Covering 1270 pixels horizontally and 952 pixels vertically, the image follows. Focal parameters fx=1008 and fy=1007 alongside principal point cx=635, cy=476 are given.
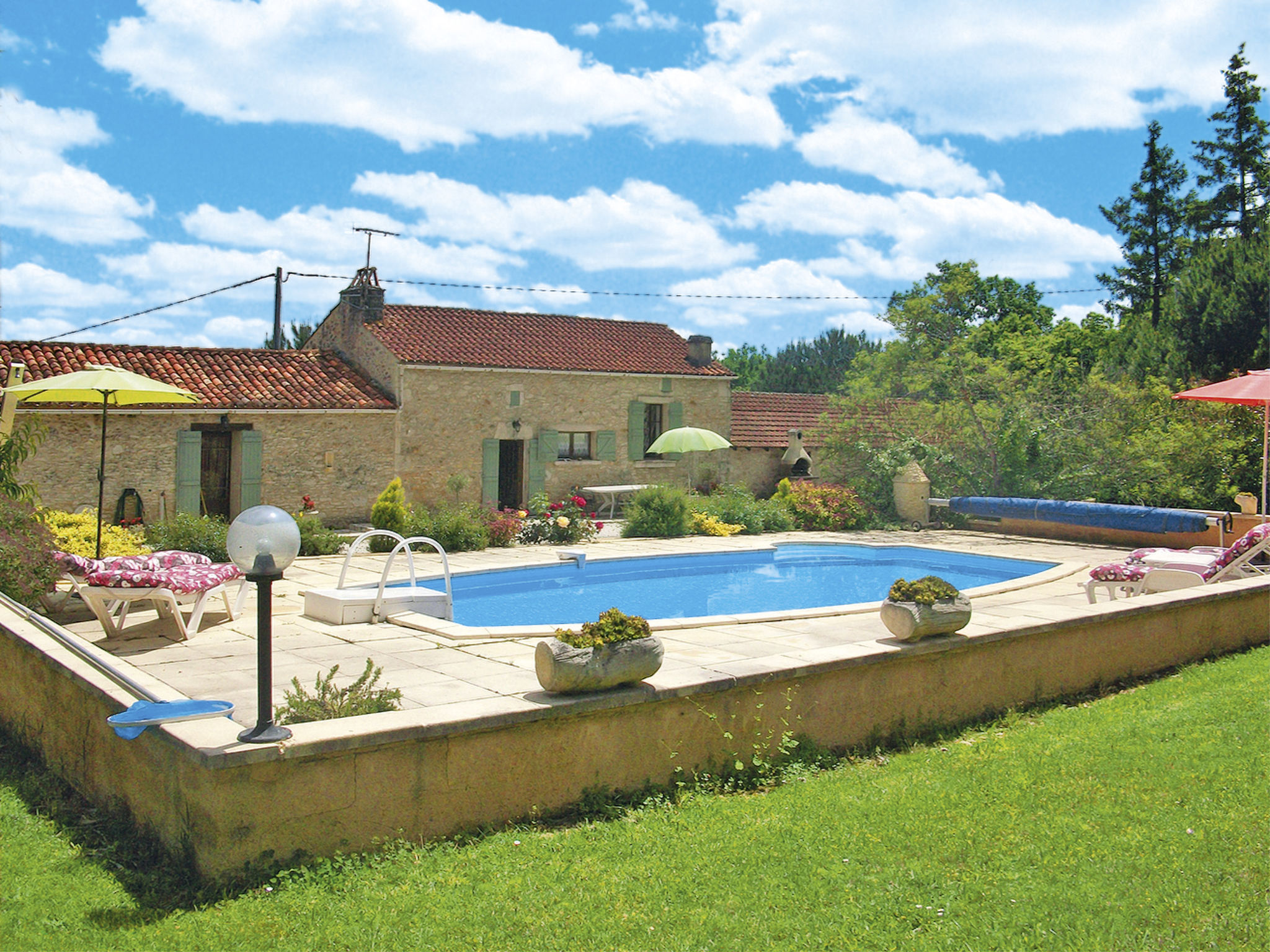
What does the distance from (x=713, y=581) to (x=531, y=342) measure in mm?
9798

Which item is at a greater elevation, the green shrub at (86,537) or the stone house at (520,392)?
the stone house at (520,392)

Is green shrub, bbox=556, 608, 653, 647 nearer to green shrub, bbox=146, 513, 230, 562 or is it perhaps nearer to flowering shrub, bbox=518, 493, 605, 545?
green shrub, bbox=146, 513, 230, 562

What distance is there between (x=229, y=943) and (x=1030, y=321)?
41.2 meters

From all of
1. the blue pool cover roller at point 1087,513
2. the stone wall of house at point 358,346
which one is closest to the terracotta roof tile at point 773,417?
the blue pool cover roller at point 1087,513

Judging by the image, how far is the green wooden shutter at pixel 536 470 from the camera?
2128 centimetres

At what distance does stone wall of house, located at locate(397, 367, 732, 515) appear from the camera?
1980 cm

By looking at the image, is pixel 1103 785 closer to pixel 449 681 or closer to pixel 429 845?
pixel 429 845

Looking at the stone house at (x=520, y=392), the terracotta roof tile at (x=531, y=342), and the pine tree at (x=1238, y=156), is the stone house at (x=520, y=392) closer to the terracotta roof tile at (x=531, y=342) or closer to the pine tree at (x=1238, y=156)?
the terracotta roof tile at (x=531, y=342)

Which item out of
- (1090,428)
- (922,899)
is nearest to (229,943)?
(922,899)

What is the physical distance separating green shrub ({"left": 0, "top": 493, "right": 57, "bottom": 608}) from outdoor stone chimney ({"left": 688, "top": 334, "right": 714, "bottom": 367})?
17591mm

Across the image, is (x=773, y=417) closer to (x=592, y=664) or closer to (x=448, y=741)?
(x=592, y=664)

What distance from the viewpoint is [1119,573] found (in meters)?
9.82

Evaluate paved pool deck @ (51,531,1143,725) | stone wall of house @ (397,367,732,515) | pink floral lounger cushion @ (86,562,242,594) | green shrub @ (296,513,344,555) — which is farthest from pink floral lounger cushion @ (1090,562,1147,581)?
stone wall of house @ (397,367,732,515)

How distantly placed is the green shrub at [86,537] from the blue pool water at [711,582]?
11.9 ft
